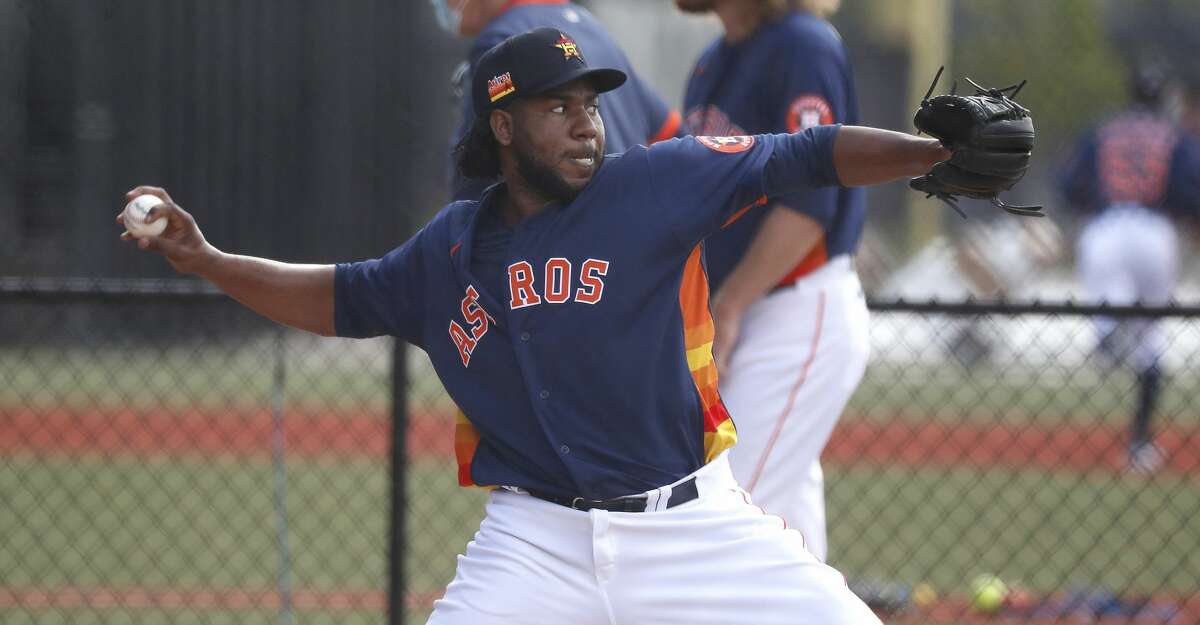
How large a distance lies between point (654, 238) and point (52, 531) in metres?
4.36

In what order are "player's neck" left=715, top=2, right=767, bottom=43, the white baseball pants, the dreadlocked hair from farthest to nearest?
the white baseball pants → "player's neck" left=715, top=2, right=767, bottom=43 → the dreadlocked hair

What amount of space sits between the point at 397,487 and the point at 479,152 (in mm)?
1441

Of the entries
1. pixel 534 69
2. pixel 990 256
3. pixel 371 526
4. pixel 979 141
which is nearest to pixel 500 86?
pixel 534 69

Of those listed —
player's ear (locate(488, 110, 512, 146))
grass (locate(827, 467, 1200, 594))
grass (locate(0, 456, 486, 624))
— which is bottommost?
grass (locate(827, 467, 1200, 594))

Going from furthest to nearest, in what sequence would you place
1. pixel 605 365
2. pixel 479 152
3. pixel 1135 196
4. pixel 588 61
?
pixel 1135 196 < pixel 588 61 < pixel 479 152 < pixel 605 365

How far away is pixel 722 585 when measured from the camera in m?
2.76

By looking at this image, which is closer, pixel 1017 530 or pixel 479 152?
pixel 479 152

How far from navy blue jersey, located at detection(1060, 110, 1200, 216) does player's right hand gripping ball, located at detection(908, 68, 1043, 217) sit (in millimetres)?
5971

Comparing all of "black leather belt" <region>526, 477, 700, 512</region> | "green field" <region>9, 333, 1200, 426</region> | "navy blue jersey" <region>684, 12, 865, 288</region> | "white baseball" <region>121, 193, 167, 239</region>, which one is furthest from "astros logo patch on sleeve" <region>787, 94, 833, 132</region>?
"green field" <region>9, 333, 1200, 426</region>

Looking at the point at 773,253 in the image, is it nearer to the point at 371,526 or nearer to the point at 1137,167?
the point at 371,526

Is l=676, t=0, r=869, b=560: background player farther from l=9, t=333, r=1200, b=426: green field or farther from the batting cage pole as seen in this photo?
l=9, t=333, r=1200, b=426: green field

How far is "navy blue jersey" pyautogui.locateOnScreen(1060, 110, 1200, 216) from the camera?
26.9ft

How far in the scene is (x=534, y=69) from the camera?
286 centimetres

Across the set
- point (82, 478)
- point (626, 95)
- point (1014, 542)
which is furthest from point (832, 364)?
point (82, 478)
